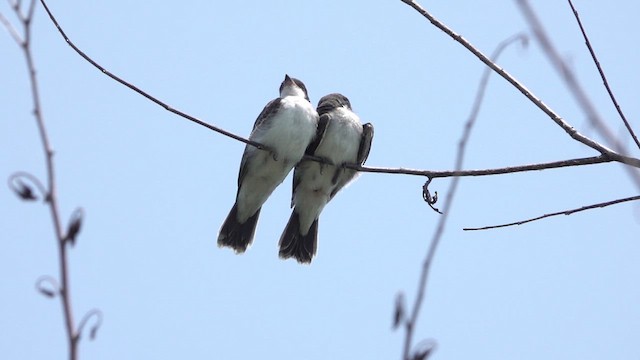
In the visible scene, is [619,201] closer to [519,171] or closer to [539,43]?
[519,171]

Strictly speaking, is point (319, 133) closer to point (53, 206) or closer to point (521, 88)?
point (521, 88)

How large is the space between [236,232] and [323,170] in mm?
1109

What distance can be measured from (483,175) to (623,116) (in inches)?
45.8

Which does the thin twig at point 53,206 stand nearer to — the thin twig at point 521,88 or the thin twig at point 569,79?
the thin twig at point 569,79

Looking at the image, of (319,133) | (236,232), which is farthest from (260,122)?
(236,232)

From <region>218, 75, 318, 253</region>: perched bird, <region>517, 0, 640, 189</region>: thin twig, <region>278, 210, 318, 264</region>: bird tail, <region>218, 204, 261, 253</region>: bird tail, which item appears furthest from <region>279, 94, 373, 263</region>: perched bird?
<region>517, 0, 640, 189</region>: thin twig

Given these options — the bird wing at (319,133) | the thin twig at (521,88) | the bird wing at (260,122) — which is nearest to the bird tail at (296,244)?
the bird wing at (260,122)

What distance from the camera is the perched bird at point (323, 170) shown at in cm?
841

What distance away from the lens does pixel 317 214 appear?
30.0 feet

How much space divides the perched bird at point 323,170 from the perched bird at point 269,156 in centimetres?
19

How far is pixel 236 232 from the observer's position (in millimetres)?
8953

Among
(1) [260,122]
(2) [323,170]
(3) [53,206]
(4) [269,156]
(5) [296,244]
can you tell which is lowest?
(3) [53,206]

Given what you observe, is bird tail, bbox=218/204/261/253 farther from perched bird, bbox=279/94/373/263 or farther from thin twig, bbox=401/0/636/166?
thin twig, bbox=401/0/636/166

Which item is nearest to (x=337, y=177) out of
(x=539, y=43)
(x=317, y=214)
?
(x=317, y=214)
